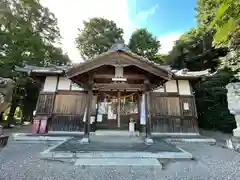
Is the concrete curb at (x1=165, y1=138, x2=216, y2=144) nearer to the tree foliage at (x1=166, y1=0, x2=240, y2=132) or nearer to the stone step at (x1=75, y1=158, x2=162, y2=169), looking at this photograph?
the stone step at (x1=75, y1=158, x2=162, y2=169)

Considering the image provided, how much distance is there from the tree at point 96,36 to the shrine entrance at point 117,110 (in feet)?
37.8

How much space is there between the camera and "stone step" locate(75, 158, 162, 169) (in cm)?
365

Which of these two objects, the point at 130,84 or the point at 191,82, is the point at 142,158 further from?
the point at 191,82

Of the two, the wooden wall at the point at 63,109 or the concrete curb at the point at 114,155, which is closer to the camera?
the concrete curb at the point at 114,155

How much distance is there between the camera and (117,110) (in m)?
8.85

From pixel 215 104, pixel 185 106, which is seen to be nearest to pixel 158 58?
pixel 215 104

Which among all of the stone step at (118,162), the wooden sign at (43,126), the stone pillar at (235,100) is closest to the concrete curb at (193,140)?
the stone pillar at (235,100)

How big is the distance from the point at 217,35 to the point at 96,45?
764 inches

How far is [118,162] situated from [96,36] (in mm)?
19073

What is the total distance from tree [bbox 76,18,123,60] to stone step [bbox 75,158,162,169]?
1663 cm

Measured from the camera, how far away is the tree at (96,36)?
1881 cm

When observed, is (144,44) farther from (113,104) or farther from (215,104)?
(113,104)

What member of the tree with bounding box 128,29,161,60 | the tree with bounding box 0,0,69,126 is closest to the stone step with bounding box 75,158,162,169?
the tree with bounding box 0,0,69,126

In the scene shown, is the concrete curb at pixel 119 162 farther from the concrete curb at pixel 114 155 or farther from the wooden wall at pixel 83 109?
the wooden wall at pixel 83 109
